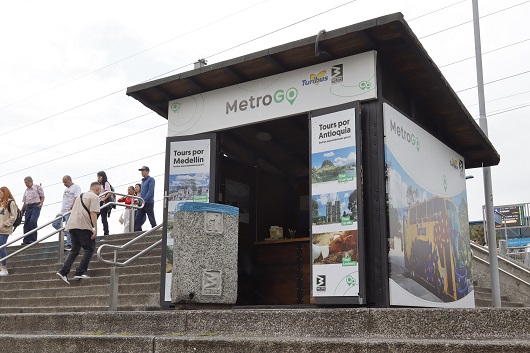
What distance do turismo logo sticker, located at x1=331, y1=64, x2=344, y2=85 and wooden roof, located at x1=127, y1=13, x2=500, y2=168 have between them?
0.16m

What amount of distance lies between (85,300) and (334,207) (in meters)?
5.01

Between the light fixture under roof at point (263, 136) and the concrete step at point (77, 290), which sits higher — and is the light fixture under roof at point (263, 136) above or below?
above

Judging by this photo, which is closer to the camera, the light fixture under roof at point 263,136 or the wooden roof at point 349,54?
the wooden roof at point 349,54

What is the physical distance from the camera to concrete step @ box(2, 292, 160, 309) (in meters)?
10.0

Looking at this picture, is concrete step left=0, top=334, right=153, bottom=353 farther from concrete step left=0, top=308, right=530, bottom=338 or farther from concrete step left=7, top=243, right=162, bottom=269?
concrete step left=7, top=243, right=162, bottom=269

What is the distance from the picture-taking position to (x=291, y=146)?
38.7 ft

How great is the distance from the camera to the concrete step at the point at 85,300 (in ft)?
32.9

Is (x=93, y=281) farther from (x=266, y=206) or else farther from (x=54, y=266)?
(x=266, y=206)

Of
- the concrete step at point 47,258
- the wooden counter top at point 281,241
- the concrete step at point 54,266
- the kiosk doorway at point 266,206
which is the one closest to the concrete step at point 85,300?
the concrete step at point 54,266

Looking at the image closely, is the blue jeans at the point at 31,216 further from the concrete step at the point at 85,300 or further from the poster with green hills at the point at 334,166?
the poster with green hills at the point at 334,166

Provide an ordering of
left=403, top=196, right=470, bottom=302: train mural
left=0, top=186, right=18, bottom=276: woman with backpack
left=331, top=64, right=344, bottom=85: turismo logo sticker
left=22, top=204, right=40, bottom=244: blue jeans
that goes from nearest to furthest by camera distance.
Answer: left=331, top=64, right=344, bottom=85: turismo logo sticker, left=403, top=196, right=470, bottom=302: train mural, left=0, top=186, right=18, bottom=276: woman with backpack, left=22, top=204, right=40, bottom=244: blue jeans

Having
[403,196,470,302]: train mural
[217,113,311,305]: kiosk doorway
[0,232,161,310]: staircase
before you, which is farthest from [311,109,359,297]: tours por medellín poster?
[0,232,161,310]: staircase

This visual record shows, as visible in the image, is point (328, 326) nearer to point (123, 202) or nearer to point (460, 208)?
point (460, 208)

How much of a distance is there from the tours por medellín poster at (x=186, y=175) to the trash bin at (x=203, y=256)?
273cm
